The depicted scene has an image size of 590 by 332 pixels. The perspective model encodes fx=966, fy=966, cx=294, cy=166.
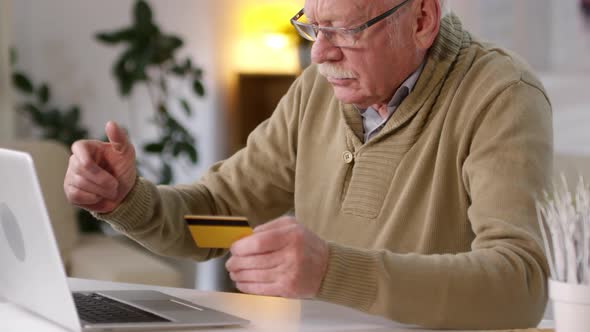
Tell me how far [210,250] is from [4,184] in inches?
30.3

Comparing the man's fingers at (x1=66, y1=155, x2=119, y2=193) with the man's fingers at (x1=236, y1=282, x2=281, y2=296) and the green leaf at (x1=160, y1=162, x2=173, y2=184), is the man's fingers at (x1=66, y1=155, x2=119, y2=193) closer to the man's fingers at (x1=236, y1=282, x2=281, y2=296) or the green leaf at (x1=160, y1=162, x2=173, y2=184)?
the man's fingers at (x1=236, y1=282, x2=281, y2=296)

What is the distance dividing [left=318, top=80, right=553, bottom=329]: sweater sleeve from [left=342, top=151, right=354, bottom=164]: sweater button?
33cm

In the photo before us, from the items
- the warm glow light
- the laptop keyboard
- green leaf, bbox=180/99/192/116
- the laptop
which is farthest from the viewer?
the warm glow light

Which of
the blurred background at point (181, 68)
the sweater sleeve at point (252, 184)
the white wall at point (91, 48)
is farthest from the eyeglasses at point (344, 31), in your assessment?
the white wall at point (91, 48)

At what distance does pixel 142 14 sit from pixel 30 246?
338 centimetres

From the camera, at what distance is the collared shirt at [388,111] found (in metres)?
1.82

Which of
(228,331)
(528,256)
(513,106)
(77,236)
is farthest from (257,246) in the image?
(77,236)

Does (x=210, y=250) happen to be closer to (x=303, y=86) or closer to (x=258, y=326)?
(x=303, y=86)

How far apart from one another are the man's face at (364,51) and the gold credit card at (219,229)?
469 mm

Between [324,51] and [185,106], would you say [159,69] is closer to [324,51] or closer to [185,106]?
[185,106]

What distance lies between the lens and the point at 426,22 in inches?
70.7

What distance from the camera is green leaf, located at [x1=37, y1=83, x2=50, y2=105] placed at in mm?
4691

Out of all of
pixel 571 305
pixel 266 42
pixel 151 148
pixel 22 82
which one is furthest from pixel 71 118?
pixel 571 305

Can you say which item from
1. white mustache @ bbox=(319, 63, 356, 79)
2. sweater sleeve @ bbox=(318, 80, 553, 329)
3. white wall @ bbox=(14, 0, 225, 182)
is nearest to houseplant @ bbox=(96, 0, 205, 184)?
white wall @ bbox=(14, 0, 225, 182)
